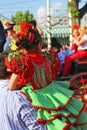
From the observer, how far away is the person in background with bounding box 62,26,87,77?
654cm

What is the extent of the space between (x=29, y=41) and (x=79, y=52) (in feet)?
13.3

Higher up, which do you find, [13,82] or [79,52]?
[13,82]

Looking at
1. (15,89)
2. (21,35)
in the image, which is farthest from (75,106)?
(21,35)

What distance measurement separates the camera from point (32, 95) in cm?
259

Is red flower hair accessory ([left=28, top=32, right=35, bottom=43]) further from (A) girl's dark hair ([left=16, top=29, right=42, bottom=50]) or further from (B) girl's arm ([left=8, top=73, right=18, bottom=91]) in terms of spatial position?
(B) girl's arm ([left=8, top=73, right=18, bottom=91])

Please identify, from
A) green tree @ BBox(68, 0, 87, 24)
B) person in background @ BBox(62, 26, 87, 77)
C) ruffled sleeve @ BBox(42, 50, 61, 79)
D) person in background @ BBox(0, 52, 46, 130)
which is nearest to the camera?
person in background @ BBox(0, 52, 46, 130)

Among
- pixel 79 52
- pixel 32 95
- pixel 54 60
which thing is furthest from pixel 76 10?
pixel 32 95

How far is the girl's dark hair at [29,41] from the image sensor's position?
262 cm

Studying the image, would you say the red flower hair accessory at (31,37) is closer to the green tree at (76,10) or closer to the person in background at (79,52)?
the person in background at (79,52)

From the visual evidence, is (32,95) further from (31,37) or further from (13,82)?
(31,37)

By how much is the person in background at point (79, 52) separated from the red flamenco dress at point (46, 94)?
378 centimetres

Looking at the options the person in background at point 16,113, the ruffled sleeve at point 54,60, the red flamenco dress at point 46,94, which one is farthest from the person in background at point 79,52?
the person in background at point 16,113

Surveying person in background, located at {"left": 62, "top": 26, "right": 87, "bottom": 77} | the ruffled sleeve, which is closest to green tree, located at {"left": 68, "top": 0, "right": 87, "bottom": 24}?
person in background, located at {"left": 62, "top": 26, "right": 87, "bottom": 77}

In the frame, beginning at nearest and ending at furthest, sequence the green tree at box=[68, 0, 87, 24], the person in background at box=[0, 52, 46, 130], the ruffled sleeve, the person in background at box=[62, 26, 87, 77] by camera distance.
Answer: the person in background at box=[0, 52, 46, 130]
the ruffled sleeve
the person in background at box=[62, 26, 87, 77]
the green tree at box=[68, 0, 87, 24]
